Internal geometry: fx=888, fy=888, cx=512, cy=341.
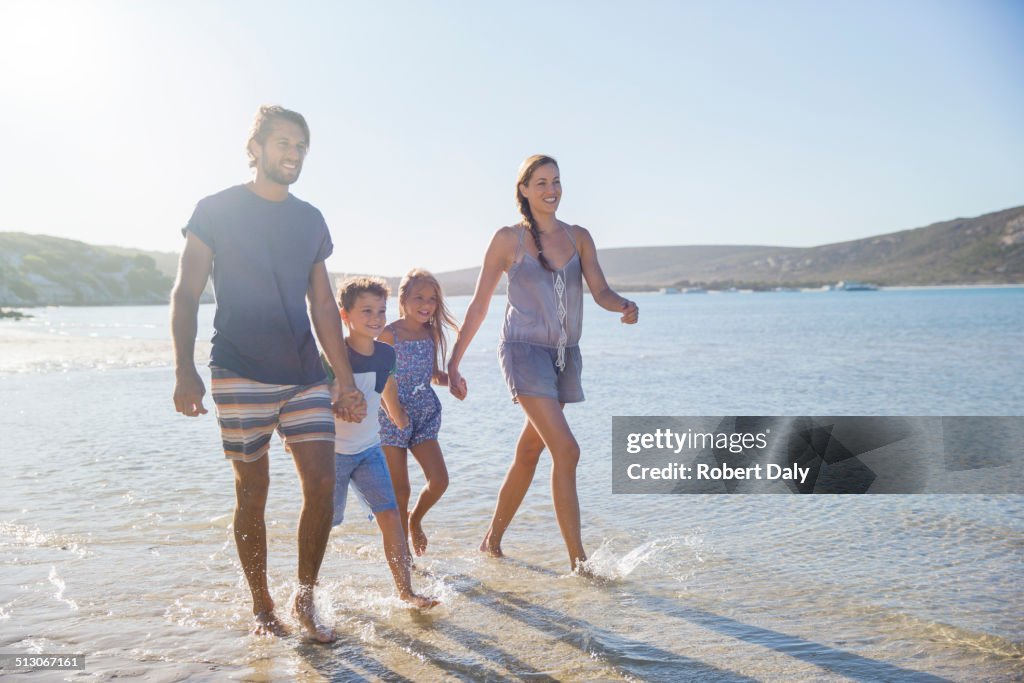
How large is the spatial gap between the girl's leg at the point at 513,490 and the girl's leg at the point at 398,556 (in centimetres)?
91

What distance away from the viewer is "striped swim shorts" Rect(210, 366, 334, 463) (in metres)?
3.54

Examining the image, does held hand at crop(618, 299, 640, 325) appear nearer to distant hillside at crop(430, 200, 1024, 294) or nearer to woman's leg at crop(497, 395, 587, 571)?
woman's leg at crop(497, 395, 587, 571)

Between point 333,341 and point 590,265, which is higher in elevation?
point 590,265

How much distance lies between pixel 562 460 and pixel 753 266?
169 m

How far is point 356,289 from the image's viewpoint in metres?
4.39

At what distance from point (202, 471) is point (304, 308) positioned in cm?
431

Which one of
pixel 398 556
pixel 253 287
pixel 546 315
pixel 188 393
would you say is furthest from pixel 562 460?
pixel 188 393

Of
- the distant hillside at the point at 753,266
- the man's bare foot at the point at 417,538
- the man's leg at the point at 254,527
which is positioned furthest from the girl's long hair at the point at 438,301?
the distant hillside at the point at 753,266

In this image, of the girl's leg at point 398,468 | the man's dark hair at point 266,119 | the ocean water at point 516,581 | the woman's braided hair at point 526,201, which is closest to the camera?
the ocean water at point 516,581

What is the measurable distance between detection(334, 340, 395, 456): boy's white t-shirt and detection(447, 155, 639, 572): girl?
0.51 metres

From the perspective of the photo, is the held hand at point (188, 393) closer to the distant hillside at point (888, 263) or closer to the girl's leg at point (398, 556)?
the girl's leg at point (398, 556)

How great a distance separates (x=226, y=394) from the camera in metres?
3.53

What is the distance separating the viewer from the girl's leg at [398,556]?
4094mm

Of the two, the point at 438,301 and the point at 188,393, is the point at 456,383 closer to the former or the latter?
the point at 438,301
